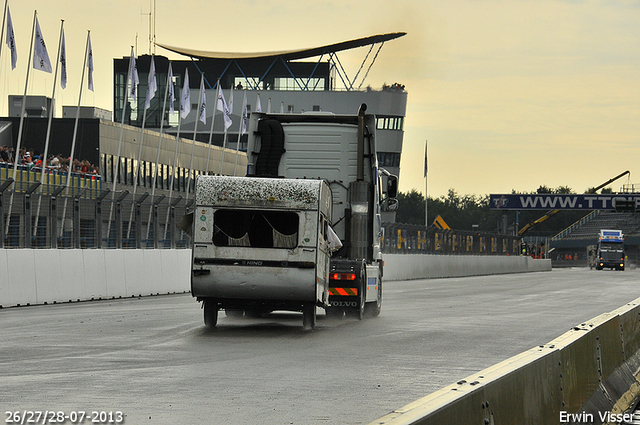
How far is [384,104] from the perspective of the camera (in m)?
120

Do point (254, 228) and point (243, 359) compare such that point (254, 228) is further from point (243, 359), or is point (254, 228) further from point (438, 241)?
point (438, 241)

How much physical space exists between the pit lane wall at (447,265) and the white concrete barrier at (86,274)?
15.3 metres

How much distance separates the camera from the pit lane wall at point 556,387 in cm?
474

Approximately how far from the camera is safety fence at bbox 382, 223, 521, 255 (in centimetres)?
4488

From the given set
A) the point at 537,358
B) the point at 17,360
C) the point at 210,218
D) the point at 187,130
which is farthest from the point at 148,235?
the point at 187,130

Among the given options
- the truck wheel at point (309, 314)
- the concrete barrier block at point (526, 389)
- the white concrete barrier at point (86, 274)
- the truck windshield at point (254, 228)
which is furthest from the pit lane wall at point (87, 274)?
the concrete barrier block at point (526, 389)

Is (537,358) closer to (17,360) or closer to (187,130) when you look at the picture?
(17,360)

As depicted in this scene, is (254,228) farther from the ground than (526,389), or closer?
farther from the ground

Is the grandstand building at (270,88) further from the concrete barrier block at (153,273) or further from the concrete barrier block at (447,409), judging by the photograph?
the concrete barrier block at (447,409)

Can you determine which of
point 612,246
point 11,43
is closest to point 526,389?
point 11,43

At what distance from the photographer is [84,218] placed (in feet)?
83.5

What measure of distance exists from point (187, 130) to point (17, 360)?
102 m

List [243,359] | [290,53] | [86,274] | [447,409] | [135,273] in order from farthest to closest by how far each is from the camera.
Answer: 1. [290,53]
2. [135,273]
3. [86,274]
4. [243,359]
5. [447,409]

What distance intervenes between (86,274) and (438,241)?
30.2 metres
